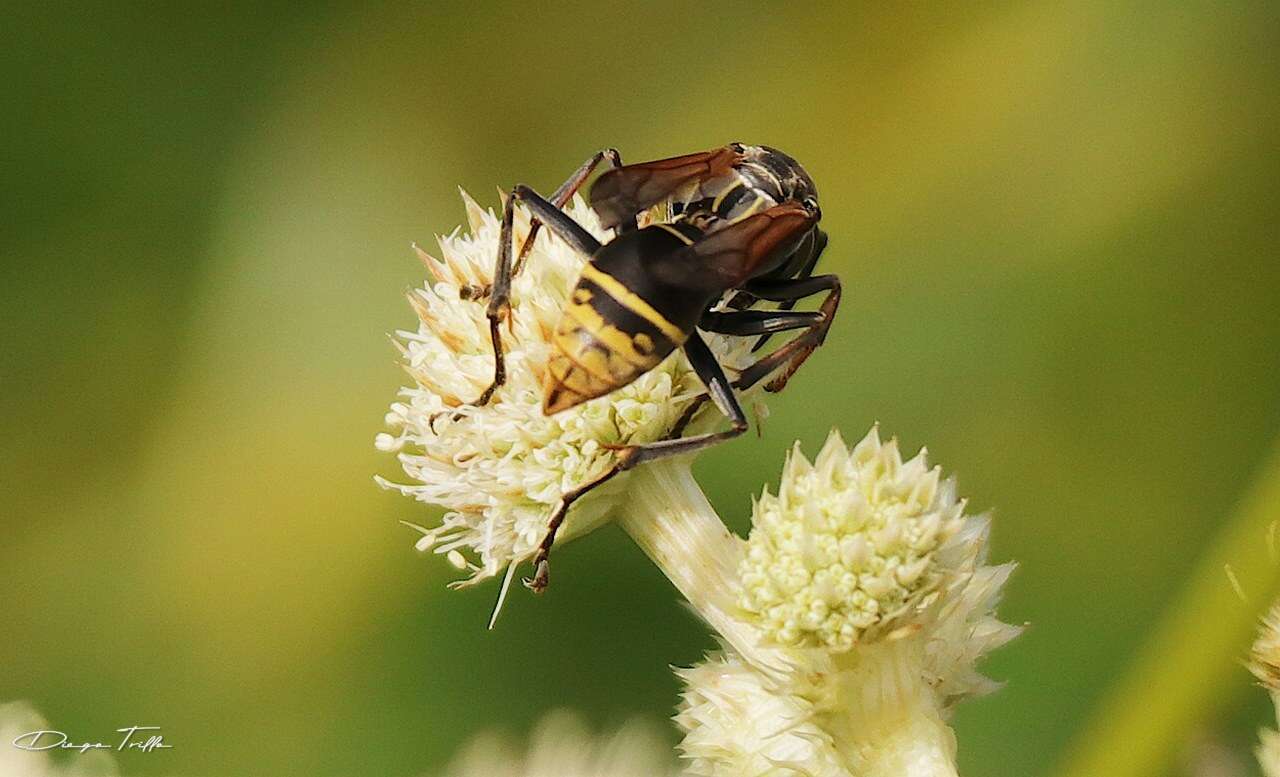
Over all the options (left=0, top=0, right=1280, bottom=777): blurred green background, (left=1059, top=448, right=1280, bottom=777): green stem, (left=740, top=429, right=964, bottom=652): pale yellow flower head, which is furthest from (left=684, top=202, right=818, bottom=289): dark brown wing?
(left=0, top=0, right=1280, bottom=777): blurred green background

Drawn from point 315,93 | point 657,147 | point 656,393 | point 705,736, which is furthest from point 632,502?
point 315,93

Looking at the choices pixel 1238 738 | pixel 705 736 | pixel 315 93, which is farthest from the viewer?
pixel 315 93

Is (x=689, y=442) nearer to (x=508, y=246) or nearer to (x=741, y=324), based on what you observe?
(x=741, y=324)

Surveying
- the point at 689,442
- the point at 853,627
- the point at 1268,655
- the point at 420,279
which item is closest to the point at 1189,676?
the point at 1268,655

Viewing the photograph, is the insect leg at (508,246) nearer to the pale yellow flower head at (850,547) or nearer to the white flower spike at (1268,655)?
the pale yellow flower head at (850,547)

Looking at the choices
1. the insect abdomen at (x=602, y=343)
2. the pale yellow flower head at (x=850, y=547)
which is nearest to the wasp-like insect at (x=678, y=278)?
the insect abdomen at (x=602, y=343)

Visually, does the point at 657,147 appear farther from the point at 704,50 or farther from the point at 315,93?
the point at 315,93
